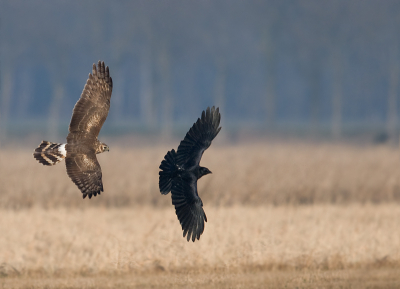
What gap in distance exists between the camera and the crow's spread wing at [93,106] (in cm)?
627

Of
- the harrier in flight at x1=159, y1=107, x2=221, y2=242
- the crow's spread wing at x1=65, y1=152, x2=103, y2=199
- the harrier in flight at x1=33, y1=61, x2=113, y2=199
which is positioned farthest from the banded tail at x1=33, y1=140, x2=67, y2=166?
the harrier in flight at x1=159, y1=107, x2=221, y2=242

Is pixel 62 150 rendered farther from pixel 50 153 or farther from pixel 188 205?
pixel 188 205

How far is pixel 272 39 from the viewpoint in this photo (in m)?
42.7

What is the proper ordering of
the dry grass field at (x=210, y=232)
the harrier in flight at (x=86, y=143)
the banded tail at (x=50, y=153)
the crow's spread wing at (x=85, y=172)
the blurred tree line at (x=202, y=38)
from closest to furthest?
1. the banded tail at (x=50, y=153)
2. the harrier in flight at (x=86, y=143)
3. the crow's spread wing at (x=85, y=172)
4. the dry grass field at (x=210, y=232)
5. the blurred tree line at (x=202, y=38)

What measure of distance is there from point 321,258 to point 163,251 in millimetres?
2471

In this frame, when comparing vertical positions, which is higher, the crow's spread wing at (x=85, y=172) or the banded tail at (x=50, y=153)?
the banded tail at (x=50, y=153)

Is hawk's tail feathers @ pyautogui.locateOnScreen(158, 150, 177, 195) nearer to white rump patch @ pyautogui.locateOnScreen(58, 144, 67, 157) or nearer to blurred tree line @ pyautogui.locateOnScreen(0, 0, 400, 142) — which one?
white rump patch @ pyautogui.locateOnScreen(58, 144, 67, 157)

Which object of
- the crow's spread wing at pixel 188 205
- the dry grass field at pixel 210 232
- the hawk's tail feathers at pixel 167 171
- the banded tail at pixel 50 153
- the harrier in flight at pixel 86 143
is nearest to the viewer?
the banded tail at pixel 50 153

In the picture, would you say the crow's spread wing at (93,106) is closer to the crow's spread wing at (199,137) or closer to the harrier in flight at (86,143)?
the harrier in flight at (86,143)

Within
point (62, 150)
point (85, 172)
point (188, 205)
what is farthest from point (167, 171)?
point (62, 150)

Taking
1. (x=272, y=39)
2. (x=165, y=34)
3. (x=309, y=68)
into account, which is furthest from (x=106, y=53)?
(x=309, y=68)

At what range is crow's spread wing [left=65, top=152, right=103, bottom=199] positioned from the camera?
625cm

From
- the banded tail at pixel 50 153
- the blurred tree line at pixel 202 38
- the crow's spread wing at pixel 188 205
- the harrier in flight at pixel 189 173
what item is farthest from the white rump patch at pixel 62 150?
the blurred tree line at pixel 202 38

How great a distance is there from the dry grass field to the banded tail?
3789 millimetres
